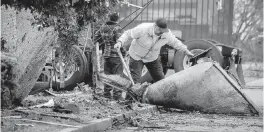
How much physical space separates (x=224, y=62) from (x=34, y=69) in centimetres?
694

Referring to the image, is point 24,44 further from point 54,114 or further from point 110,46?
point 110,46

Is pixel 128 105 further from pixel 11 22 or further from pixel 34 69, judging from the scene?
pixel 11 22

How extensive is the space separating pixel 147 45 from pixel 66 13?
3858 millimetres

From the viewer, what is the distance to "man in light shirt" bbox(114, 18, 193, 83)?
9.93 meters

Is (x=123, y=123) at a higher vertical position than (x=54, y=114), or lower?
lower

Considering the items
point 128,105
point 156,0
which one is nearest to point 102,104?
point 128,105

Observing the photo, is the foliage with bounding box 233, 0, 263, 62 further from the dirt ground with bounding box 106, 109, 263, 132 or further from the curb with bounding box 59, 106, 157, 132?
the curb with bounding box 59, 106, 157, 132

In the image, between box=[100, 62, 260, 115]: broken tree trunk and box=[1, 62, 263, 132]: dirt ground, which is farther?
box=[100, 62, 260, 115]: broken tree trunk

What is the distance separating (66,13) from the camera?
6316 mm

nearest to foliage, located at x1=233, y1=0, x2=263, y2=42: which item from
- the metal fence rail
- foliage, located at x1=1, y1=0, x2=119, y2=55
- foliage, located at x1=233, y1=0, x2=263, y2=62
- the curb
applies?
foliage, located at x1=233, y1=0, x2=263, y2=62

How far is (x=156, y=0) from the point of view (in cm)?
1616

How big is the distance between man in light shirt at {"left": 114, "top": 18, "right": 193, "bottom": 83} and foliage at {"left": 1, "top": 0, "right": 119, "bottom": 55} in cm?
231

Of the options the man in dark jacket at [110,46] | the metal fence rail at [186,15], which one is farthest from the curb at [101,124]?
the metal fence rail at [186,15]

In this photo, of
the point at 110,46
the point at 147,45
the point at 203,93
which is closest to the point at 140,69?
the point at 147,45
